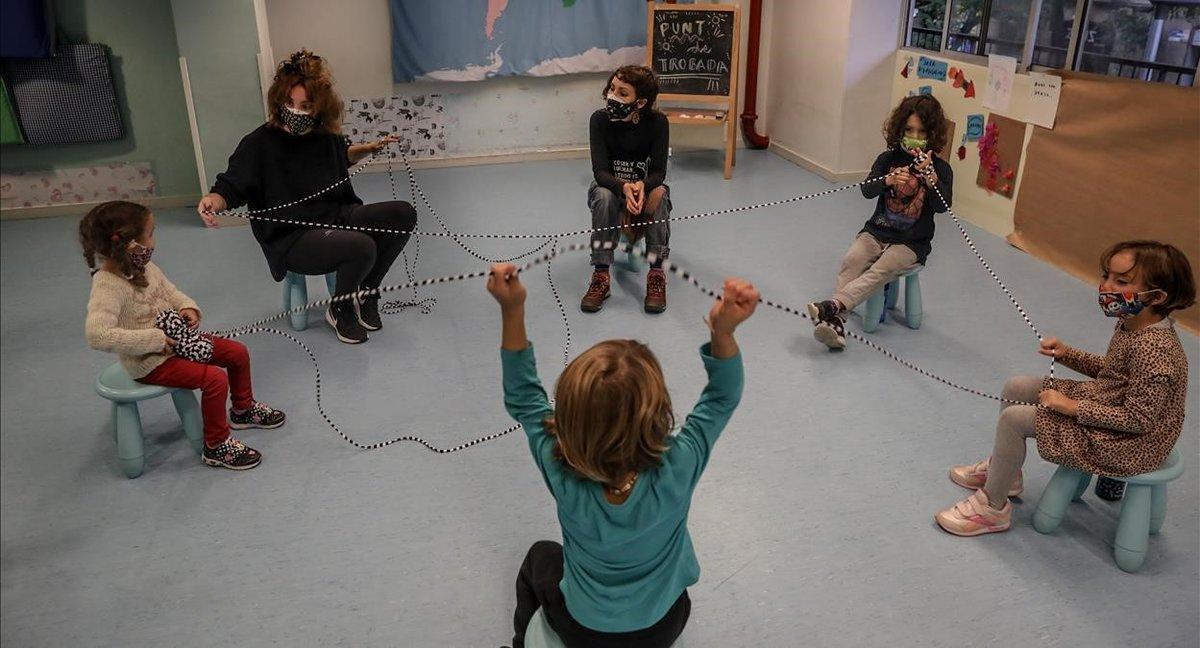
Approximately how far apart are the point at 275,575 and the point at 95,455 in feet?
3.19

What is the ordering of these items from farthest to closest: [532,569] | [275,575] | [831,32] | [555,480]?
1. [831,32]
2. [275,575]
3. [532,569]
4. [555,480]

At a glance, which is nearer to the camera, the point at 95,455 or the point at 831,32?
the point at 95,455

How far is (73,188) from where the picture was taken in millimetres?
5293

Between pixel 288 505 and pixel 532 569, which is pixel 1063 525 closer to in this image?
pixel 532 569

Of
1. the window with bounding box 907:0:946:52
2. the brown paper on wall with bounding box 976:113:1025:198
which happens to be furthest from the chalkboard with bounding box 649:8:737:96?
the brown paper on wall with bounding box 976:113:1025:198

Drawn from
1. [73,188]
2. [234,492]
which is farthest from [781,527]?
[73,188]

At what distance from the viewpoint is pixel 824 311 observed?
11.9 feet

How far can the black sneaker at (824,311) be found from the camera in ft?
11.8

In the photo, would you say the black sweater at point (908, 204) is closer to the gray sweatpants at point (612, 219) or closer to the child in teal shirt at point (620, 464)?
the gray sweatpants at point (612, 219)

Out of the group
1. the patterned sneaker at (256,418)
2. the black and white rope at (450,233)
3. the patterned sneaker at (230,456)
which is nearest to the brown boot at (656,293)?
the black and white rope at (450,233)

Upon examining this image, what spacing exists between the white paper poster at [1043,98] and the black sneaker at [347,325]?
11.7ft

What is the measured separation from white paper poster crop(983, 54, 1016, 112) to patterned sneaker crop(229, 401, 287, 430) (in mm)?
4039

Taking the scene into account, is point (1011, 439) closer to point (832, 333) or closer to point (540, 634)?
point (832, 333)

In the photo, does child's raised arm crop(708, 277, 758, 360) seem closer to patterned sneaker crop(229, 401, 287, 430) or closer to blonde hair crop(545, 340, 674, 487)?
blonde hair crop(545, 340, 674, 487)
